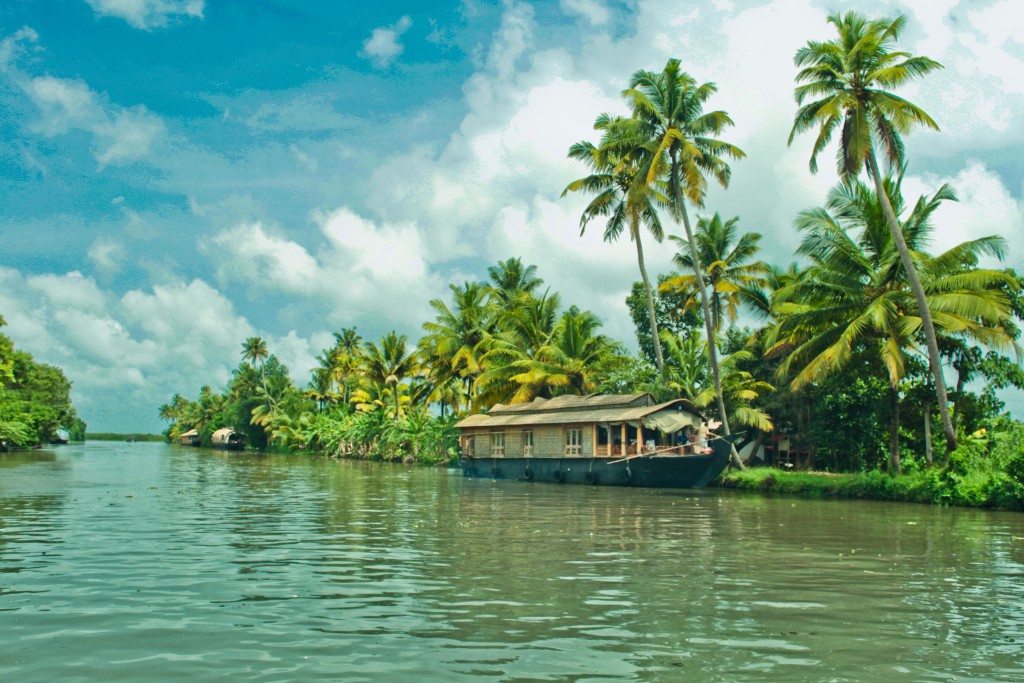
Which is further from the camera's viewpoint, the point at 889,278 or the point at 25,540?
the point at 889,278

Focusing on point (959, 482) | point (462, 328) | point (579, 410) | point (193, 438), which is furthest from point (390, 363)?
point (193, 438)

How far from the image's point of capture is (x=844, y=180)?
2517 cm

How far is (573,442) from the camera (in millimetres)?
33125

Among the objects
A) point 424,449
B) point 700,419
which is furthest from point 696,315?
point 424,449

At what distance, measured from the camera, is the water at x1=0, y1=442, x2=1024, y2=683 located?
6.19m

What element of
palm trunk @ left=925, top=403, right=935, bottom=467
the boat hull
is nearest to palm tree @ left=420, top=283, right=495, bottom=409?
the boat hull

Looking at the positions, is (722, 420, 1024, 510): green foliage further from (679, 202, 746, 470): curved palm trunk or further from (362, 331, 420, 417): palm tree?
(362, 331, 420, 417): palm tree

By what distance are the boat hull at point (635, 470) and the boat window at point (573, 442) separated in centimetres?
30

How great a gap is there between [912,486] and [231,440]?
79.9 metres

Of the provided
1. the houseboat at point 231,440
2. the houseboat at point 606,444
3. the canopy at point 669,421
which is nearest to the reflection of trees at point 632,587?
the houseboat at point 606,444

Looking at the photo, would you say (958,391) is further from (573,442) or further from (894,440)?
(573,442)

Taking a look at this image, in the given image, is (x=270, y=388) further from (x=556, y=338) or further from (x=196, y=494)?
(x=196, y=494)

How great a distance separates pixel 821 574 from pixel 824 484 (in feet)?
52.9

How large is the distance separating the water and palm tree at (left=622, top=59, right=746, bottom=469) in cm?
1675
